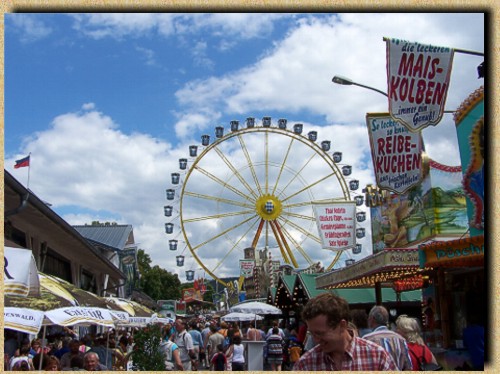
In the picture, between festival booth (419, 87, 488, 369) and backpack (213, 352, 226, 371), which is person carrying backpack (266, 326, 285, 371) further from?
festival booth (419, 87, 488, 369)

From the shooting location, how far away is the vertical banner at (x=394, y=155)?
41.9 ft

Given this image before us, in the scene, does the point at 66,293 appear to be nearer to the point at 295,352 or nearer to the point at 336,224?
the point at 295,352

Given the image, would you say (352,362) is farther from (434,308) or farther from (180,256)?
(180,256)

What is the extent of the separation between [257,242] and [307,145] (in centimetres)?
718

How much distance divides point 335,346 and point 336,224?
51.2 ft

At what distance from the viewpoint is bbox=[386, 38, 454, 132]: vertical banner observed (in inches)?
398

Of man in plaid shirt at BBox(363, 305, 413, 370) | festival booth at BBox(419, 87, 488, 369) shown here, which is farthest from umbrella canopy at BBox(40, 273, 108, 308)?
man in plaid shirt at BBox(363, 305, 413, 370)

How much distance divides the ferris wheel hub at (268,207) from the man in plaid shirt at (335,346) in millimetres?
35133

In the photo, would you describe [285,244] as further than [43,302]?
Yes

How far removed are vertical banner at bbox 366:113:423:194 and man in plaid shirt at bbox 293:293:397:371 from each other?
32.0ft

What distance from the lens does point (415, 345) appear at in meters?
5.30

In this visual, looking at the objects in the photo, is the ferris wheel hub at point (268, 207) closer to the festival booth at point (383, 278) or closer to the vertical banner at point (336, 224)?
the festival booth at point (383, 278)

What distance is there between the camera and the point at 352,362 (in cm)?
323

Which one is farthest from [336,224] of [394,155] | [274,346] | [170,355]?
[170,355]
